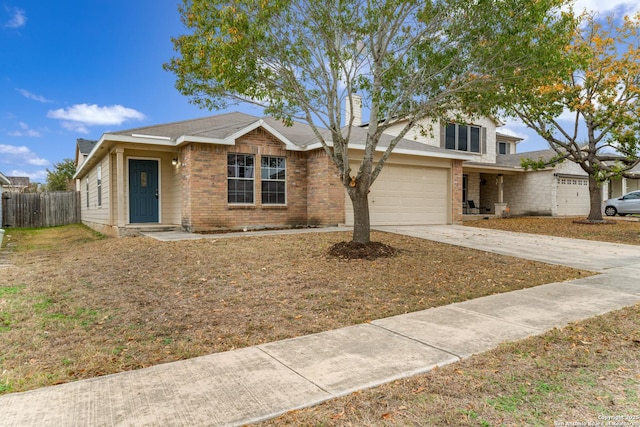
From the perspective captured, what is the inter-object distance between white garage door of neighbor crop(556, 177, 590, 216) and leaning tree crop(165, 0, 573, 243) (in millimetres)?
18039

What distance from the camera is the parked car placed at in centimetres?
2292

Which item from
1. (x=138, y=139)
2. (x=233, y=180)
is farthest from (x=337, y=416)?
(x=138, y=139)

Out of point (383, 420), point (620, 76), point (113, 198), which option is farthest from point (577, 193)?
point (383, 420)

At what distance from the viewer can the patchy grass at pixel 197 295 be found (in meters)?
3.73

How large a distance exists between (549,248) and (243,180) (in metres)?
9.39

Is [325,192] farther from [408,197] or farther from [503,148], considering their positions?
[503,148]

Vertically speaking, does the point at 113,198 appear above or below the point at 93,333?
above

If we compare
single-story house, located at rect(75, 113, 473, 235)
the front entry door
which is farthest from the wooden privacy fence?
the front entry door

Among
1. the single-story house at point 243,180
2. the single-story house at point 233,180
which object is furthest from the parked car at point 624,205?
the single-story house at point 233,180

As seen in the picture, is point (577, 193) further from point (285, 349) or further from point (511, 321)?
point (285, 349)

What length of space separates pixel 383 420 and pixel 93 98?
73.0 feet

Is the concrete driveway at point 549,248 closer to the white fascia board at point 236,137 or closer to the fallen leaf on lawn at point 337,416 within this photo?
the white fascia board at point 236,137

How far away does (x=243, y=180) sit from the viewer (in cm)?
1334

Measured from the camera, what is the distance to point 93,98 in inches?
786
